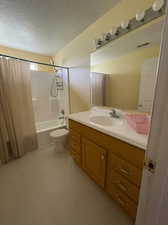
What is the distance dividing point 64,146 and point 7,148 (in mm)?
1038

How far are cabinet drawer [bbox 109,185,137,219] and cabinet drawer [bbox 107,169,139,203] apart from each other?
5cm

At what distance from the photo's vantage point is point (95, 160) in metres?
1.32

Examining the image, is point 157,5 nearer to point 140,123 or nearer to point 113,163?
point 140,123

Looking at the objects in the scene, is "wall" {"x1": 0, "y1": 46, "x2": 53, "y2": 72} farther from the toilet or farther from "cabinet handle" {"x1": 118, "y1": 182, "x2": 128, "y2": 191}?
"cabinet handle" {"x1": 118, "y1": 182, "x2": 128, "y2": 191}

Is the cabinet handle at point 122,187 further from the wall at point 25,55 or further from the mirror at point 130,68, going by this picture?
the wall at point 25,55

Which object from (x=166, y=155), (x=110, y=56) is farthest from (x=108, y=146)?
(x=110, y=56)

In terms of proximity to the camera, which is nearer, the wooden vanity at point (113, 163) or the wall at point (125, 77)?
the wooden vanity at point (113, 163)

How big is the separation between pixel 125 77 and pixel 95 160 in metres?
1.17

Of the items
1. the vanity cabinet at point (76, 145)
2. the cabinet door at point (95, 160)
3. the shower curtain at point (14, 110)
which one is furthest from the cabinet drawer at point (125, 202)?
the shower curtain at point (14, 110)

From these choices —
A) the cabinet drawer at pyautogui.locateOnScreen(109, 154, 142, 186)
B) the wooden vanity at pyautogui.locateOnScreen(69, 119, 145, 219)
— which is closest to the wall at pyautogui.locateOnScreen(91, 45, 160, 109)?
the wooden vanity at pyautogui.locateOnScreen(69, 119, 145, 219)

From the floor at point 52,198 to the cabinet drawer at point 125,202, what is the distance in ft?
0.58

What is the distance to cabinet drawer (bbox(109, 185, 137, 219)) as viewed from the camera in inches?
37.9

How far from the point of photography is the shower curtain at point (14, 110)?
176cm

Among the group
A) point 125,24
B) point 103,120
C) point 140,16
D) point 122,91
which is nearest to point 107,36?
point 125,24
